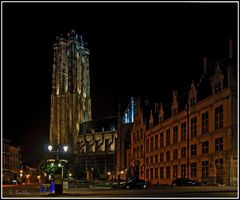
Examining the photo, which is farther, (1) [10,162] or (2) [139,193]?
(1) [10,162]

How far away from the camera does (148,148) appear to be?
8944cm

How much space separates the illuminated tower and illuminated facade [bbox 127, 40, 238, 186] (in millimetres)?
80696

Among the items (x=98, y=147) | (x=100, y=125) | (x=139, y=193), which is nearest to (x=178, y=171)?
(x=139, y=193)

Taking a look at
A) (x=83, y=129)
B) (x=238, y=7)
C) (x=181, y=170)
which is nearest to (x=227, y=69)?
(x=181, y=170)

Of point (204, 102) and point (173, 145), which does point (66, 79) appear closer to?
point (173, 145)

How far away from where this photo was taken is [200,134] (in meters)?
64.8

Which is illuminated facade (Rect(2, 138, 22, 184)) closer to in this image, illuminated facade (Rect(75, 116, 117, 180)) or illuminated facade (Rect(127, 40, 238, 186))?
illuminated facade (Rect(75, 116, 117, 180))

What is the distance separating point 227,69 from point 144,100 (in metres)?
43.1

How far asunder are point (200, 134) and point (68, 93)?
110919mm

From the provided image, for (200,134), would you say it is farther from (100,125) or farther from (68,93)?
(68,93)

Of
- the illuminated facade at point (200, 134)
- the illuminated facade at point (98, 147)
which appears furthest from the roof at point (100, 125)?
the illuminated facade at point (200, 134)

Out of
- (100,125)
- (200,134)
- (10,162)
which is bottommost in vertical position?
(10,162)

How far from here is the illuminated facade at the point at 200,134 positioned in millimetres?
56062

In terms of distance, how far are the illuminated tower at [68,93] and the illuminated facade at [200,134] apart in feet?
265
